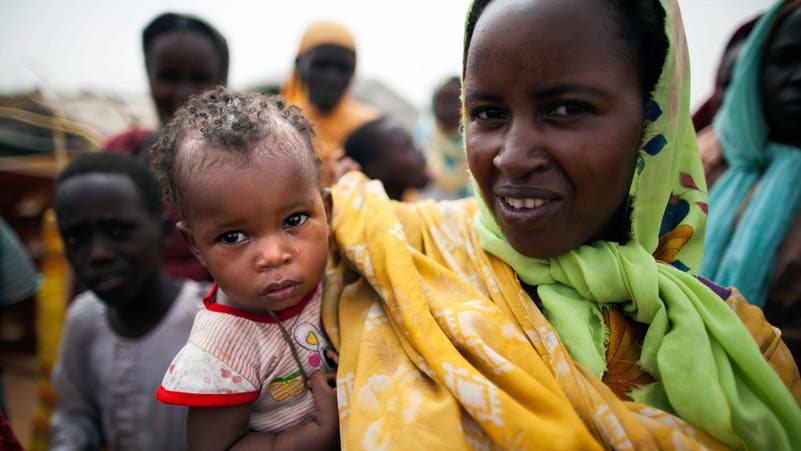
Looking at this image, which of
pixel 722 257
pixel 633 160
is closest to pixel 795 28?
pixel 722 257

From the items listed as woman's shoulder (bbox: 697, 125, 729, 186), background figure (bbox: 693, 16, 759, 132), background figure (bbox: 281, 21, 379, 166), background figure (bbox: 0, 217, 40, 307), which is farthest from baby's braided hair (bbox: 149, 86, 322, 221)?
background figure (bbox: 693, 16, 759, 132)

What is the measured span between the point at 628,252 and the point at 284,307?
0.90 meters

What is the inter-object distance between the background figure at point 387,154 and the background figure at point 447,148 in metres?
1.94

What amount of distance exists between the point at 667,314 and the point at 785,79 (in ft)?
5.35

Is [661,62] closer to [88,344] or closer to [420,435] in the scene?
[420,435]

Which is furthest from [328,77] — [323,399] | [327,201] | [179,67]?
[323,399]

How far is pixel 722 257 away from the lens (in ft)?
7.46

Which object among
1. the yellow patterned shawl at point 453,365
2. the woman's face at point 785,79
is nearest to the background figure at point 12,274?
the yellow patterned shawl at point 453,365

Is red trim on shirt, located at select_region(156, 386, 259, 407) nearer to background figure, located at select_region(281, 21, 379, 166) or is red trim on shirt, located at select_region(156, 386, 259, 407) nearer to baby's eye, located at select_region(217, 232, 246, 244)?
baby's eye, located at select_region(217, 232, 246, 244)

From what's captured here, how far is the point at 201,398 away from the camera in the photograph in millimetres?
1083

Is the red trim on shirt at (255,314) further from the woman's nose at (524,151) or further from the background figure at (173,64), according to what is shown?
the background figure at (173,64)

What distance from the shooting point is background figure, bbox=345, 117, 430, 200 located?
356cm

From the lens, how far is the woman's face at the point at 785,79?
2.10 metres

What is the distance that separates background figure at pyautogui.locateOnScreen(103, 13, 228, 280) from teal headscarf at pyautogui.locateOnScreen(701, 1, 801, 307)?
9.43ft
